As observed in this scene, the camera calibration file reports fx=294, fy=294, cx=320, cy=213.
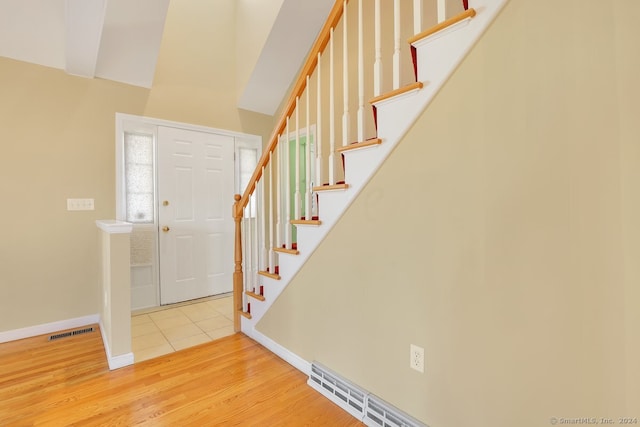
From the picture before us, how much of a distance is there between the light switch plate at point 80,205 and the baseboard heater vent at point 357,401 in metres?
2.56

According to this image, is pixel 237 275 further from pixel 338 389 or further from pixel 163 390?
pixel 338 389

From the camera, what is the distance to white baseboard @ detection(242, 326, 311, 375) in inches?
76.3

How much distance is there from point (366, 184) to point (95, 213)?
2.74m

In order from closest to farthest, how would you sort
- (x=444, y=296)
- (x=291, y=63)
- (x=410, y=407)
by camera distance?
(x=444, y=296), (x=410, y=407), (x=291, y=63)

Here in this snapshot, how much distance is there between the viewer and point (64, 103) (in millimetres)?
2666

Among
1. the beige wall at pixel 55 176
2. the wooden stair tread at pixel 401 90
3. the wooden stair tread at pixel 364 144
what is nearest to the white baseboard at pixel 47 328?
the beige wall at pixel 55 176

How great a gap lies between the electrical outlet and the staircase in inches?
29.6

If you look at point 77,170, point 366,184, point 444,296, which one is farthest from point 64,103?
point 444,296

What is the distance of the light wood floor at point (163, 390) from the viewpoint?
1546 millimetres

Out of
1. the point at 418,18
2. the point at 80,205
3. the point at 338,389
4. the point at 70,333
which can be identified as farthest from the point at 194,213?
the point at 418,18

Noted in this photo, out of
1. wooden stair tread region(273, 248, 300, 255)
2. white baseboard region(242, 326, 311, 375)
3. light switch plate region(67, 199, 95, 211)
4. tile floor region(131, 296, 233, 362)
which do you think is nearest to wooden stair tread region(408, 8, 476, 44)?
wooden stair tread region(273, 248, 300, 255)

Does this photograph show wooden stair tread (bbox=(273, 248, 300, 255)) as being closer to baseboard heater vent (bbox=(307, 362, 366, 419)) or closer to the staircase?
the staircase

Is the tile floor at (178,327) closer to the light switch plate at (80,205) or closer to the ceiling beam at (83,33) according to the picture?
the light switch plate at (80,205)

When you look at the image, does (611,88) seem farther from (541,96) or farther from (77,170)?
(77,170)
